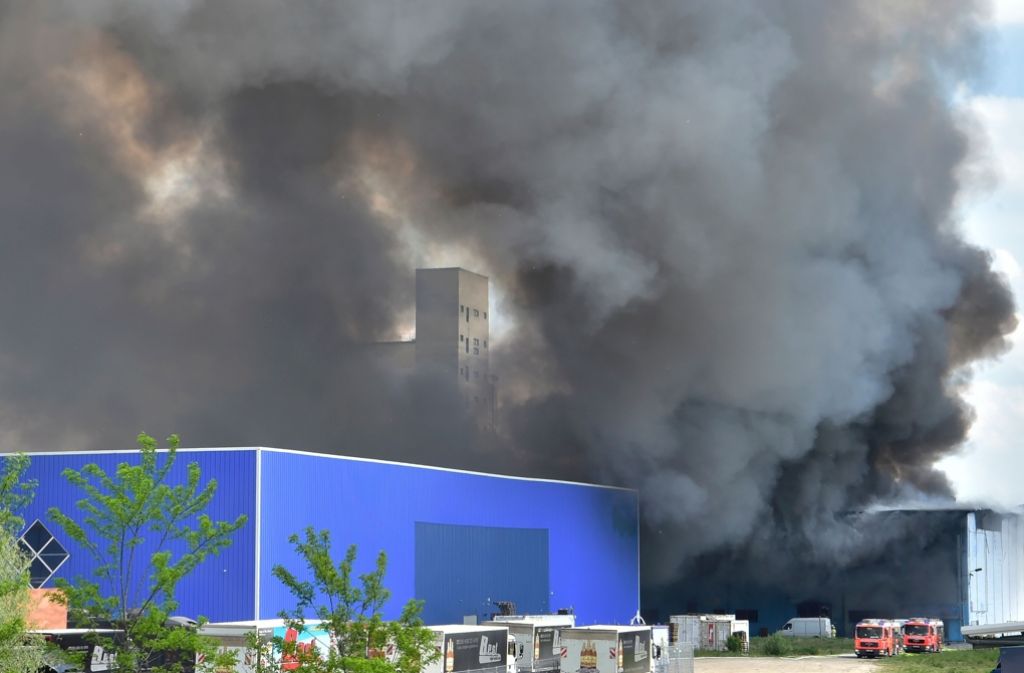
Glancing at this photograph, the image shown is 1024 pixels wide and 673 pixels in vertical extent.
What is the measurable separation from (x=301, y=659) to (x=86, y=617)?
13.0 ft

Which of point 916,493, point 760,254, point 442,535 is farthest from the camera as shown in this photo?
point 916,493

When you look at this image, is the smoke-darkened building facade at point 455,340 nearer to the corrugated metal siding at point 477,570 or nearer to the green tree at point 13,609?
the corrugated metal siding at point 477,570

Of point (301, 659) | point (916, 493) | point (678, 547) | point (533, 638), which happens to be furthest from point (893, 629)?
point (301, 659)

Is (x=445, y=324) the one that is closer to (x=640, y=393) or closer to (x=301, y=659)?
(x=640, y=393)

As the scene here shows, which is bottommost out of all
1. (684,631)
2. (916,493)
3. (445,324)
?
(684,631)

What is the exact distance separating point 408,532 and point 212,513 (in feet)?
33.8

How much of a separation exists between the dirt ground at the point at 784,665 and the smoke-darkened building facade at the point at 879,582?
18.5 metres

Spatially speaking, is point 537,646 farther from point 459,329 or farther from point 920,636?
point 459,329

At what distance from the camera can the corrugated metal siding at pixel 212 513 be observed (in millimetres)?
52500

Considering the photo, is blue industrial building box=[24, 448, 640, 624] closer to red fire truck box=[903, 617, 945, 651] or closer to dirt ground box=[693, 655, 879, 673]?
dirt ground box=[693, 655, 879, 673]

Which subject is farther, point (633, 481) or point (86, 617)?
point (633, 481)

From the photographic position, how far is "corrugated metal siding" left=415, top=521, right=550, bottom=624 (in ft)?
207

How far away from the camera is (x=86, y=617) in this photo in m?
29.9

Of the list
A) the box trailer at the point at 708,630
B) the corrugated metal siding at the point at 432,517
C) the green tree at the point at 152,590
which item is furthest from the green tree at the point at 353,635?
the box trailer at the point at 708,630
